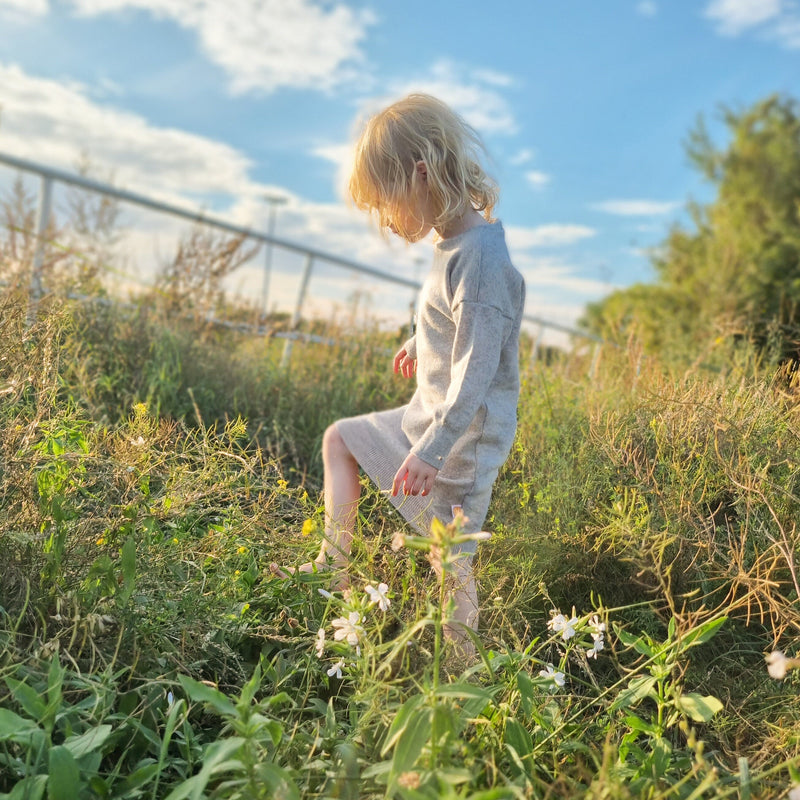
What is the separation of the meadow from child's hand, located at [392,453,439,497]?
155mm

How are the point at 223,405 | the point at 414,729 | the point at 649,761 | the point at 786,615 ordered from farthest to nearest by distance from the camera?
the point at 223,405 < the point at 786,615 < the point at 649,761 < the point at 414,729

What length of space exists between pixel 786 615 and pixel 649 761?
567mm

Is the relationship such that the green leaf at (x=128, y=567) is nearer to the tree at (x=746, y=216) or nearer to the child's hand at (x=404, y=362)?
the child's hand at (x=404, y=362)

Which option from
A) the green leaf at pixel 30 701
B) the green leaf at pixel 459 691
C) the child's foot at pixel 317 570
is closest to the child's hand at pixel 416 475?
the child's foot at pixel 317 570

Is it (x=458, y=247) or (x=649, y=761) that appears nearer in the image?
(x=649, y=761)

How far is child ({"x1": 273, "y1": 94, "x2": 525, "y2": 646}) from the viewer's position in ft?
6.73

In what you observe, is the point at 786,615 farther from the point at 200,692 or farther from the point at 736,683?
the point at 200,692

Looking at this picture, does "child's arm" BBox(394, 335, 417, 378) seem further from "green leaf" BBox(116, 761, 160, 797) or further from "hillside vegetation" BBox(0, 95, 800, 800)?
"green leaf" BBox(116, 761, 160, 797)

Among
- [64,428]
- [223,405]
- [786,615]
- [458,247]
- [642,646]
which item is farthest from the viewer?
[223,405]

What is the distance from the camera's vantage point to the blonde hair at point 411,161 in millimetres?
2133

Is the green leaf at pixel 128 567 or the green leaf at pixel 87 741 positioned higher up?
the green leaf at pixel 128 567

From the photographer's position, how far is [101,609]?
1539mm

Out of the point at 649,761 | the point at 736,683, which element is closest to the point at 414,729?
the point at 649,761

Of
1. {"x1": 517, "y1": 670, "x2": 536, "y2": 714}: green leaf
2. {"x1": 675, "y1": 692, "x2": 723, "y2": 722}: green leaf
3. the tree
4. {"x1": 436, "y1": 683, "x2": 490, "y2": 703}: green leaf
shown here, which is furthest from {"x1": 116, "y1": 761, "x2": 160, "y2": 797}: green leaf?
the tree
